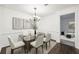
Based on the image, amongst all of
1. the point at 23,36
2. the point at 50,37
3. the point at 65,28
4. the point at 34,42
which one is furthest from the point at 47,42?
the point at 65,28

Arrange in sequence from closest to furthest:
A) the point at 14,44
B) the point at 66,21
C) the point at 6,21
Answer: the point at 14,44 < the point at 6,21 < the point at 66,21

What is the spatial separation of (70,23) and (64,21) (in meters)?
0.32

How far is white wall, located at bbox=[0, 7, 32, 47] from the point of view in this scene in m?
1.91

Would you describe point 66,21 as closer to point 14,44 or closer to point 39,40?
point 39,40

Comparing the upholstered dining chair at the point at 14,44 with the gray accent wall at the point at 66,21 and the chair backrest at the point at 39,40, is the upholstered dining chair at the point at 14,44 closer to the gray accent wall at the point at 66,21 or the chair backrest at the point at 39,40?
the chair backrest at the point at 39,40

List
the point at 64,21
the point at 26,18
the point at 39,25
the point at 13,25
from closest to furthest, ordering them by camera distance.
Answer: the point at 39,25
the point at 26,18
the point at 13,25
the point at 64,21

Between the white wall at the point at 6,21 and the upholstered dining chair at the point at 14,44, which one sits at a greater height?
the white wall at the point at 6,21

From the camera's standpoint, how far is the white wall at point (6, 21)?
1911 mm

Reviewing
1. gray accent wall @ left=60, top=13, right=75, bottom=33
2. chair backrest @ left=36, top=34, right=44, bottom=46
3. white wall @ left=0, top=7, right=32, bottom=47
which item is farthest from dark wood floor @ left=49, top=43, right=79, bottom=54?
white wall @ left=0, top=7, right=32, bottom=47

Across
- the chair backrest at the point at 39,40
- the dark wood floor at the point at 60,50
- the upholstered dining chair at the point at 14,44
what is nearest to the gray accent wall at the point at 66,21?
the dark wood floor at the point at 60,50

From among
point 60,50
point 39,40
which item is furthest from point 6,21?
point 60,50

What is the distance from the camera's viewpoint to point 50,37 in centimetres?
207

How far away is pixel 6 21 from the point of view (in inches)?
93.0

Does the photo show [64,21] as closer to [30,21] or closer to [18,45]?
[30,21]
